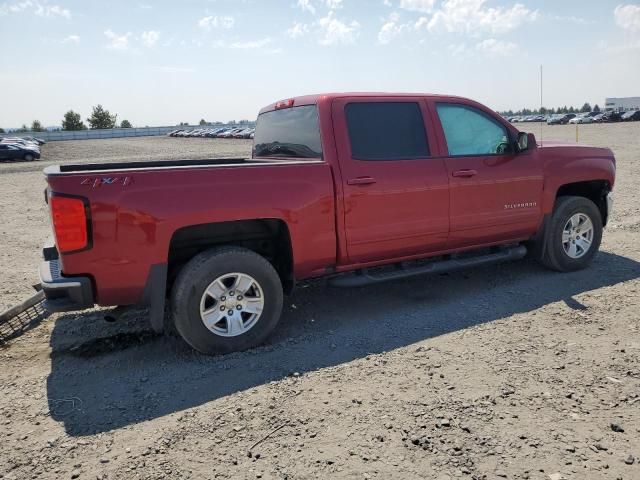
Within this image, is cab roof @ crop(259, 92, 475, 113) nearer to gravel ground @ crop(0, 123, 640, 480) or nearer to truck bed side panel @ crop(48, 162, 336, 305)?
truck bed side panel @ crop(48, 162, 336, 305)

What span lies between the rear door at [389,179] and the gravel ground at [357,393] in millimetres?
690

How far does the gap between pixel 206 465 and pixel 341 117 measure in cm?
284

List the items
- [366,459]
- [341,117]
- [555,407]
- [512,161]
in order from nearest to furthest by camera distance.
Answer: [366,459] < [555,407] < [341,117] < [512,161]

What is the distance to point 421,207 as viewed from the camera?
4.46 metres

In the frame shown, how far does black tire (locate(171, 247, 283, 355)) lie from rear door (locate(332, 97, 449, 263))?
787 mm

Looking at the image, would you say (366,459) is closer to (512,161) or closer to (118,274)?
(118,274)

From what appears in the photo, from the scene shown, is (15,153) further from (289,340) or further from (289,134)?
(289,340)

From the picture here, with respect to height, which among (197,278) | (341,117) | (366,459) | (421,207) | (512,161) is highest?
(341,117)

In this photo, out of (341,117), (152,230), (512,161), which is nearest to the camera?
(152,230)

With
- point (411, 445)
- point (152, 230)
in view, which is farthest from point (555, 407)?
point (152, 230)

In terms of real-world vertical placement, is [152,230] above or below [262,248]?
above

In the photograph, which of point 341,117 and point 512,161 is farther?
point 512,161

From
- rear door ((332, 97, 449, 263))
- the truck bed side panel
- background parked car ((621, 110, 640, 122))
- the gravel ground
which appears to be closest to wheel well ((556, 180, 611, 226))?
the gravel ground

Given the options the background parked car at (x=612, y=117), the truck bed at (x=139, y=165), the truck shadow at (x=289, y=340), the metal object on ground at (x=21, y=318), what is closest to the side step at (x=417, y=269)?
the truck shadow at (x=289, y=340)
